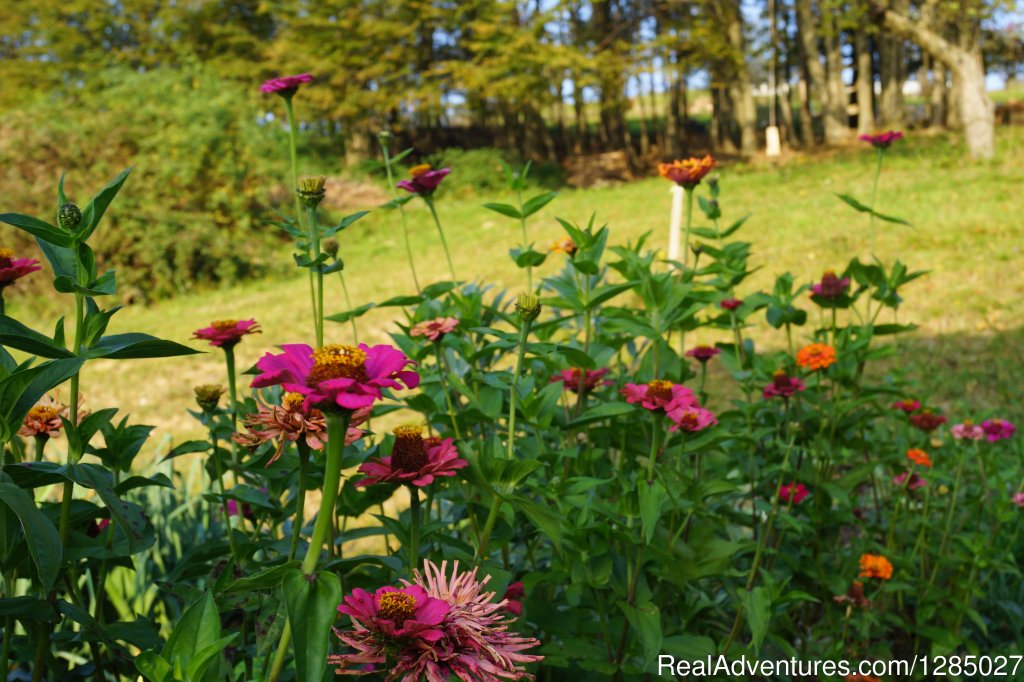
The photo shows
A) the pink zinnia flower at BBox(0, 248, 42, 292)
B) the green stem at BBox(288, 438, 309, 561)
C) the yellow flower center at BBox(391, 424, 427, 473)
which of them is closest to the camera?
the green stem at BBox(288, 438, 309, 561)

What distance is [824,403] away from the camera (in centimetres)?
218

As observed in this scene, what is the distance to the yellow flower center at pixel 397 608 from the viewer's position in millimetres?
752

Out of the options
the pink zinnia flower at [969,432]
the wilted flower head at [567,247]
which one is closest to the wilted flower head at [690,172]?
the wilted flower head at [567,247]

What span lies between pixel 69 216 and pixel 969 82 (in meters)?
13.5

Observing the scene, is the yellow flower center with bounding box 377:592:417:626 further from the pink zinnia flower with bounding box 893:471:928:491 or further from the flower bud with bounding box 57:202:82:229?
the pink zinnia flower with bounding box 893:471:928:491

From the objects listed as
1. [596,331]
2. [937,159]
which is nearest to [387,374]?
[596,331]

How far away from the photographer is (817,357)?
1851 millimetres

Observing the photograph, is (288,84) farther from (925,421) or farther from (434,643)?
(925,421)

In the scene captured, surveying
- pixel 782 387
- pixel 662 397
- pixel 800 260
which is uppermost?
pixel 662 397

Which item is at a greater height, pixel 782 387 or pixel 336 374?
pixel 336 374

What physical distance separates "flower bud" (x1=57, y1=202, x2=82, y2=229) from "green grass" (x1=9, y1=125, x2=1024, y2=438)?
2.21 metres

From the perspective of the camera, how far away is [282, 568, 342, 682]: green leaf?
2.18 ft

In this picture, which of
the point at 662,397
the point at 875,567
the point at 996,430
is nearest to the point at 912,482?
the point at 996,430

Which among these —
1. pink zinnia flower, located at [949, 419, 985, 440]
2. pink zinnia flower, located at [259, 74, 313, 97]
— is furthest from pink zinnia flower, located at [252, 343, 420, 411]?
pink zinnia flower, located at [949, 419, 985, 440]
